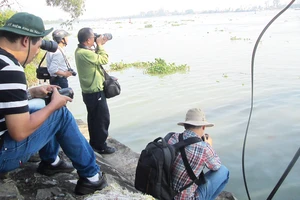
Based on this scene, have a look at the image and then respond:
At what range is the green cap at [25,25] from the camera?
1.97 metres

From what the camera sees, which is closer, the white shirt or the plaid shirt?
the plaid shirt

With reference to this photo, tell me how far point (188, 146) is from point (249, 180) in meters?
2.13

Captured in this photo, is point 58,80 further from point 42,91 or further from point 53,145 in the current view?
point 42,91

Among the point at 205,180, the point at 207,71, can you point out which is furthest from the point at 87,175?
the point at 207,71

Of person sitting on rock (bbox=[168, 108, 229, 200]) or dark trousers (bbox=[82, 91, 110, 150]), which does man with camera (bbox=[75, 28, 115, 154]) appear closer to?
dark trousers (bbox=[82, 91, 110, 150])

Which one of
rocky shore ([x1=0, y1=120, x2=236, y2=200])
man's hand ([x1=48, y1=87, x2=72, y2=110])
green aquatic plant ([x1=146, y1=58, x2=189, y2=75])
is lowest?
green aquatic plant ([x1=146, y1=58, x2=189, y2=75])

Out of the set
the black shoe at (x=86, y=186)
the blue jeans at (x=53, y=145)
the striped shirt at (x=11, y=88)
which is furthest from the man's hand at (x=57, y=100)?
the black shoe at (x=86, y=186)

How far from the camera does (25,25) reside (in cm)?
200

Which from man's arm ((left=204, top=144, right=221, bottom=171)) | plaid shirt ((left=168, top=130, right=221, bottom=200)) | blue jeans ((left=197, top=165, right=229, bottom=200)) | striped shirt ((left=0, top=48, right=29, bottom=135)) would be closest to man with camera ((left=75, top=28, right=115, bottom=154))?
plaid shirt ((left=168, top=130, right=221, bottom=200))

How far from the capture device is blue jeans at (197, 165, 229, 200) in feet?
9.34

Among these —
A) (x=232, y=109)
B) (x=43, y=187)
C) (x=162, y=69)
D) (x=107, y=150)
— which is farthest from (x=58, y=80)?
(x=162, y=69)

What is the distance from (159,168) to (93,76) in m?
1.90

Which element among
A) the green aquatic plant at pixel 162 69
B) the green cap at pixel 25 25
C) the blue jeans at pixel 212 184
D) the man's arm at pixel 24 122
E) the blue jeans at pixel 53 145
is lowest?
the green aquatic plant at pixel 162 69

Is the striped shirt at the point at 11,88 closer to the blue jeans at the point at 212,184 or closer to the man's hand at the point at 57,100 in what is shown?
the man's hand at the point at 57,100
